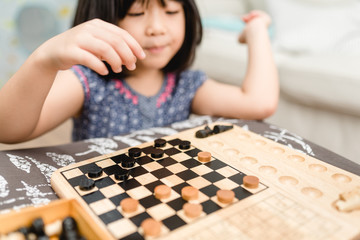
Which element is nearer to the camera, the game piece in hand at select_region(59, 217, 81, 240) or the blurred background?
the game piece in hand at select_region(59, 217, 81, 240)

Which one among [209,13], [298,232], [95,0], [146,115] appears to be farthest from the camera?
[209,13]

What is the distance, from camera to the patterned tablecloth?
20.3 inches

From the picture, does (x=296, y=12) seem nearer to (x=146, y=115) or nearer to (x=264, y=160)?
(x=146, y=115)

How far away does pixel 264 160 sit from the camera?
604mm

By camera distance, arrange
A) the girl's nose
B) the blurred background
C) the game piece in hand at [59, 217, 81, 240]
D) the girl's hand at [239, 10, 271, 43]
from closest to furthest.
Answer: the game piece in hand at [59, 217, 81, 240] → the girl's nose → the girl's hand at [239, 10, 271, 43] → the blurred background

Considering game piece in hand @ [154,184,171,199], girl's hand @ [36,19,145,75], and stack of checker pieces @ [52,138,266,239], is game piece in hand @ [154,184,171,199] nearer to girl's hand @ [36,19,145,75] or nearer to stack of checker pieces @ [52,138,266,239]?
stack of checker pieces @ [52,138,266,239]

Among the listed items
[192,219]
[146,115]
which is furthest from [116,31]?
[146,115]

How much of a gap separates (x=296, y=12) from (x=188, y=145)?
1.33m

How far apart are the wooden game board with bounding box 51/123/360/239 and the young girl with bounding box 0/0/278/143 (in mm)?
188

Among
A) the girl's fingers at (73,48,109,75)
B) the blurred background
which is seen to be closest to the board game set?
the girl's fingers at (73,48,109,75)

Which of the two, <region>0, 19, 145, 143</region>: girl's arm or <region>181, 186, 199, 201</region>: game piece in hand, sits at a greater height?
<region>0, 19, 145, 143</region>: girl's arm

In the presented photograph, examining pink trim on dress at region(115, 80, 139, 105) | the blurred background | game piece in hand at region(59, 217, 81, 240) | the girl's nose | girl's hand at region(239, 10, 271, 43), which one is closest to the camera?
game piece in hand at region(59, 217, 81, 240)

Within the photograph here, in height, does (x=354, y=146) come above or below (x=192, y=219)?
below

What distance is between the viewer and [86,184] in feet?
1.60
